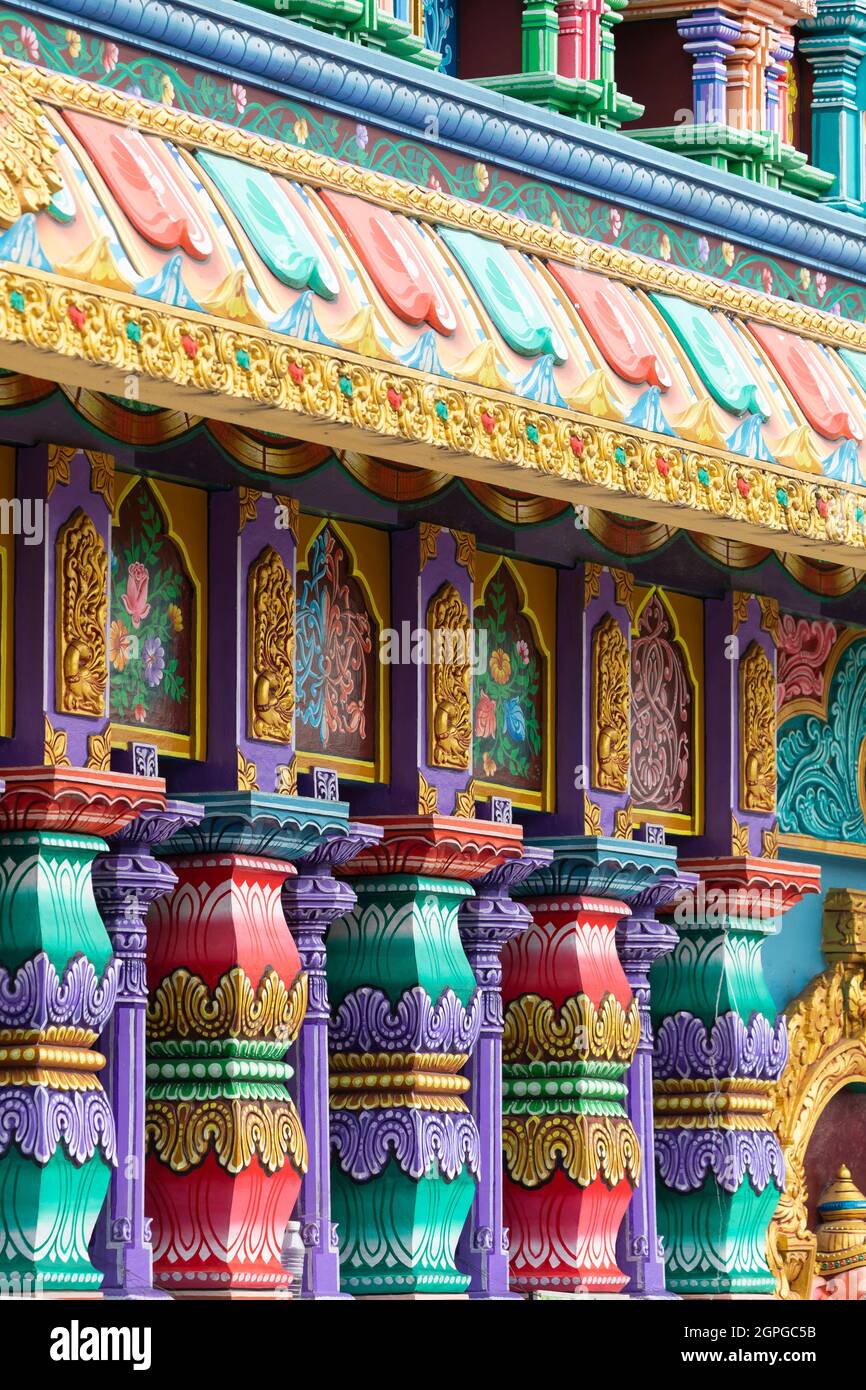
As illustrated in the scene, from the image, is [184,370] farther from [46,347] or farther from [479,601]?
[479,601]

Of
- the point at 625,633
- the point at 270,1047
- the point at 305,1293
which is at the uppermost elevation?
the point at 625,633

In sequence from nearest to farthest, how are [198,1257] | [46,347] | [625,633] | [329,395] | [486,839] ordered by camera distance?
1. [46,347]
2. [329,395]
3. [198,1257]
4. [486,839]
5. [625,633]

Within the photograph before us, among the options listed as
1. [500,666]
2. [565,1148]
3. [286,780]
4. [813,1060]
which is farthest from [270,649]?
[813,1060]

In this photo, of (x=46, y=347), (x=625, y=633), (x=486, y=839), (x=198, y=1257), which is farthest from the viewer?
(x=625, y=633)

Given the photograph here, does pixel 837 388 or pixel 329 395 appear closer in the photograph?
pixel 329 395

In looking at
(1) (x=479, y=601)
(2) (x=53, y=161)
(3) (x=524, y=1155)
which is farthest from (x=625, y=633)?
(2) (x=53, y=161)

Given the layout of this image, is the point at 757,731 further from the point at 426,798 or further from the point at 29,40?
the point at 29,40

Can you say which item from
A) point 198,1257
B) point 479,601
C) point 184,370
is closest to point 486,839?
point 479,601

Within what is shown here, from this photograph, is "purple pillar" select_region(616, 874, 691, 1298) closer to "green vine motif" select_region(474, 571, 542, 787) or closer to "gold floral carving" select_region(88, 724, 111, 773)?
"green vine motif" select_region(474, 571, 542, 787)

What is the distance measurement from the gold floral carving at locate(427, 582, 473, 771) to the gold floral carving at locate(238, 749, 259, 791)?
80 centimetres

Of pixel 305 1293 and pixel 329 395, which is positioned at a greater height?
pixel 329 395

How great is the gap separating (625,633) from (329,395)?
8.74 feet

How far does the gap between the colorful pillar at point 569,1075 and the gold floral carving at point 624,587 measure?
2.57 ft

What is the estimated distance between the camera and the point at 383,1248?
11188mm
